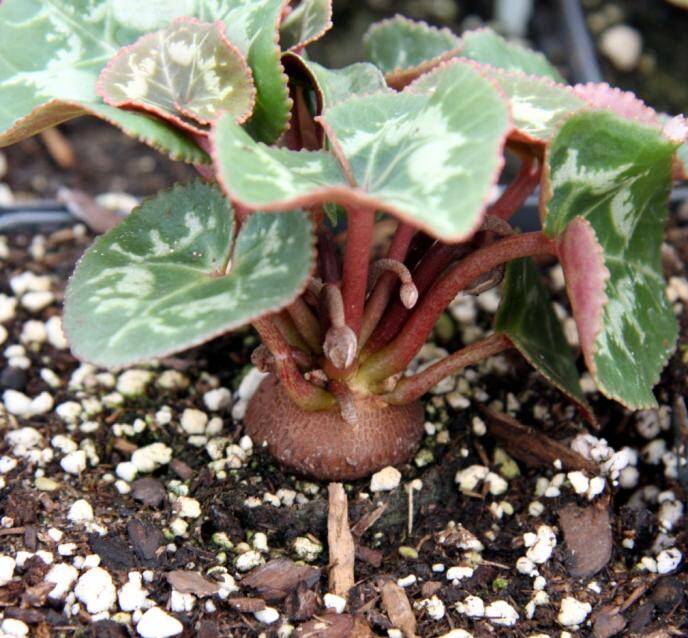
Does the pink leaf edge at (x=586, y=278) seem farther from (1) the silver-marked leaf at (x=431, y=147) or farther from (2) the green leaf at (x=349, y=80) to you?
(2) the green leaf at (x=349, y=80)

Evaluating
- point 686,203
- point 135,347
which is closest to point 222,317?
point 135,347

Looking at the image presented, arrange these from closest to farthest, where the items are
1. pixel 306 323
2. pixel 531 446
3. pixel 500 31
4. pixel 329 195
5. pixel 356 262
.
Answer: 1. pixel 329 195
2. pixel 356 262
3. pixel 306 323
4. pixel 531 446
5. pixel 500 31

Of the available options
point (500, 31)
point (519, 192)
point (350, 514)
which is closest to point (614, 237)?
point (519, 192)

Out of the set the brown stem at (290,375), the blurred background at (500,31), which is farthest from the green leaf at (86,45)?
the blurred background at (500,31)

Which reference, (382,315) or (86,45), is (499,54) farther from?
(86,45)

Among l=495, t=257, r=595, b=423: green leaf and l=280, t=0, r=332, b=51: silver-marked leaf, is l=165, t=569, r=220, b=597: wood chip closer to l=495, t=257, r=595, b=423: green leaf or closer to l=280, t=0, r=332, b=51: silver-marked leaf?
l=495, t=257, r=595, b=423: green leaf
